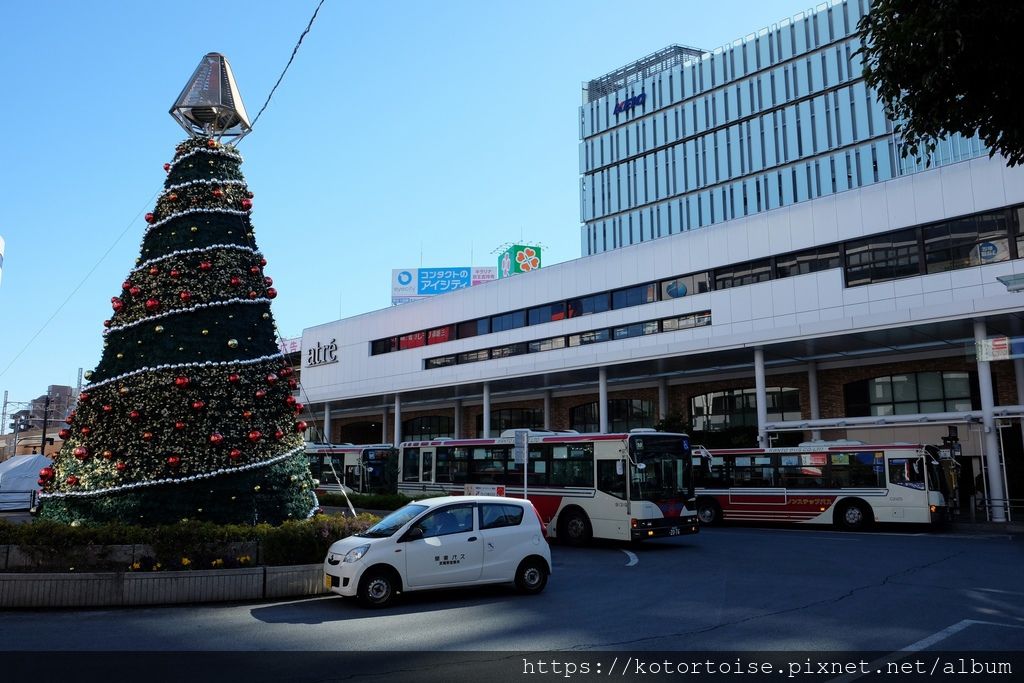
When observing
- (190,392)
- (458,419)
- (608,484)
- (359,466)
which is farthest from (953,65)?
(458,419)

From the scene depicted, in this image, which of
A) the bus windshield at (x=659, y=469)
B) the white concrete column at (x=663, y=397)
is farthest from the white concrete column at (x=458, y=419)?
the bus windshield at (x=659, y=469)

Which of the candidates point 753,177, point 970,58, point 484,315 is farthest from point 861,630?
point 753,177

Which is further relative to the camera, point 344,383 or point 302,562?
point 344,383

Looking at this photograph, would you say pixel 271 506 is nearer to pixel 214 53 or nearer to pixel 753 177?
pixel 214 53

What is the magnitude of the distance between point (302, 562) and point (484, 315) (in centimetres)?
3220

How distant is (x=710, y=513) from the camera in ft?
83.6

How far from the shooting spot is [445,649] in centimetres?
805

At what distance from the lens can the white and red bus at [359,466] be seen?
29986 mm

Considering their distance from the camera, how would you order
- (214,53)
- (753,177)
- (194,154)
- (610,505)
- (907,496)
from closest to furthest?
(194,154) → (214,53) → (610,505) → (907,496) → (753,177)

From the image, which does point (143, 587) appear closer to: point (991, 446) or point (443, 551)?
point (443, 551)

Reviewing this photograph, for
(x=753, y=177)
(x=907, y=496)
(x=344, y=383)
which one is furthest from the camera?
(x=753, y=177)

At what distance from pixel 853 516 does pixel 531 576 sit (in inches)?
576

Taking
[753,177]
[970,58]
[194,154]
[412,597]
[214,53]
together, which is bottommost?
[412,597]

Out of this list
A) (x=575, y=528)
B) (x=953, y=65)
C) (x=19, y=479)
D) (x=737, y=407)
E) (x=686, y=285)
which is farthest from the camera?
(x=737, y=407)
